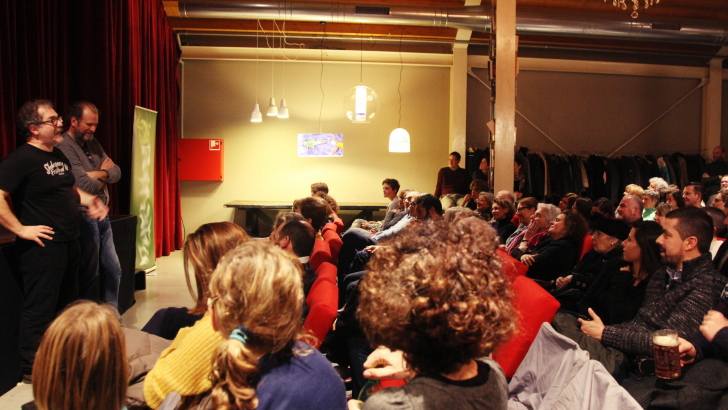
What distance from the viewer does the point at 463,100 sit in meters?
9.13

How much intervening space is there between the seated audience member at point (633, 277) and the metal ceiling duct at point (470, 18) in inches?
227

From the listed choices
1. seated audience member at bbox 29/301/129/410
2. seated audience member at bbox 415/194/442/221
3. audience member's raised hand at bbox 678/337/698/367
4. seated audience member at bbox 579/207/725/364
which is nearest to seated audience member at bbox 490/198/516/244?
seated audience member at bbox 415/194/442/221

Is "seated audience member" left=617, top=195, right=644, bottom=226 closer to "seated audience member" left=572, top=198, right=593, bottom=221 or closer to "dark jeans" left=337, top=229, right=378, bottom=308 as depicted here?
"seated audience member" left=572, top=198, right=593, bottom=221

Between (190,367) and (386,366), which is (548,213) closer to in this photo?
(386,366)

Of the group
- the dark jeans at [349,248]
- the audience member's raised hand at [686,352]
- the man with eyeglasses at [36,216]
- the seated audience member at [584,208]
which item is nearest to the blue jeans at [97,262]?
the man with eyeglasses at [36,216]

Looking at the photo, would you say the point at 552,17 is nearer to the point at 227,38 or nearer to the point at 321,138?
the point at 321,138

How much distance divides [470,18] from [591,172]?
11.6 feet

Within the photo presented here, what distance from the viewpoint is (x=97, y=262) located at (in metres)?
3.29

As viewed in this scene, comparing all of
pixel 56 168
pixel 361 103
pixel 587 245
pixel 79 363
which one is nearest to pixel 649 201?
pixel 587 245

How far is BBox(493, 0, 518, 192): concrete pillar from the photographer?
571 cm

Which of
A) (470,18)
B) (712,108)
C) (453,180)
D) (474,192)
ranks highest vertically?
(470,18)

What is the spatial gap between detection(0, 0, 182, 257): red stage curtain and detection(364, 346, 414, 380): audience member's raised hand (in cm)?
387

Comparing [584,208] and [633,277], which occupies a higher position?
[584,208]

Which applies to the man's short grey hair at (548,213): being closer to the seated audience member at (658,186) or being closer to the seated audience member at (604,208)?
the seated audience member at (604,208)
